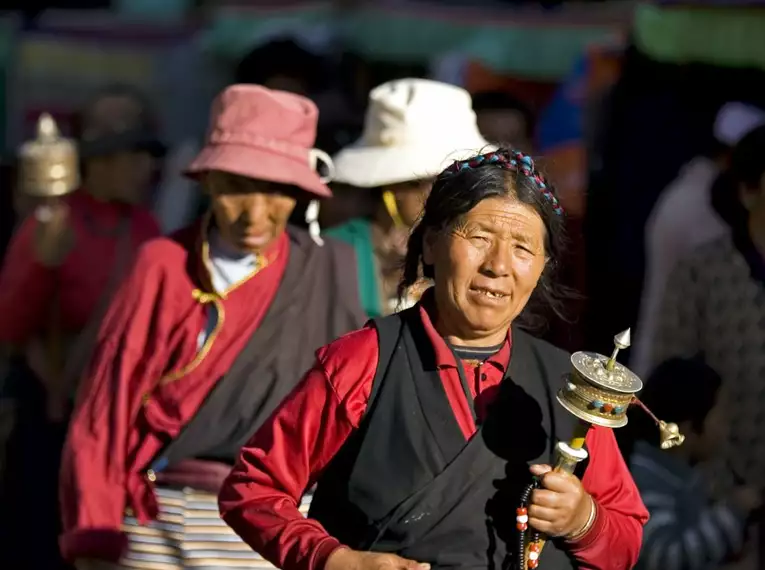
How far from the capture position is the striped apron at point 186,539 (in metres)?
4.31

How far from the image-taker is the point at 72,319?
18.9ft

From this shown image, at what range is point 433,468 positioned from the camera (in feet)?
10.00

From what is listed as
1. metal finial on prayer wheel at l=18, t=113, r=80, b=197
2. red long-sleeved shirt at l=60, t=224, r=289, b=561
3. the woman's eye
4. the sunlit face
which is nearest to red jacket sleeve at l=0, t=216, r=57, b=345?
metal finial on prayer wheel at l=18, t=113, r=80, b=197

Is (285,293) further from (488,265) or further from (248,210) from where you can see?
(488,265)

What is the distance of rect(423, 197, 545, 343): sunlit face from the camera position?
3.13 metres

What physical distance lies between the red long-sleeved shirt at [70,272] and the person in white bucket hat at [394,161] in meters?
1.07

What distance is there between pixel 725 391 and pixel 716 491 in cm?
41

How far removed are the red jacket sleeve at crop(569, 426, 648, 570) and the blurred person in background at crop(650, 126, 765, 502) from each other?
2.60m

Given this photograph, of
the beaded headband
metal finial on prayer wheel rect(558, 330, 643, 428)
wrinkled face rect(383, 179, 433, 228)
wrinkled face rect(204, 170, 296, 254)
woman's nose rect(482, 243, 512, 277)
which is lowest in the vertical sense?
wrinkled face rect(383, 179, 433, 228)

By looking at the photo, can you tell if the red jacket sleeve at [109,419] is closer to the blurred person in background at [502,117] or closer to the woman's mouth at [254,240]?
the woman's mouth at [254,240]

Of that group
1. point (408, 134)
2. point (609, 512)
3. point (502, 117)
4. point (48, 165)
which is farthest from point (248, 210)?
point (502, 117)

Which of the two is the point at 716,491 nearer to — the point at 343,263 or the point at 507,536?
the point at 343,263

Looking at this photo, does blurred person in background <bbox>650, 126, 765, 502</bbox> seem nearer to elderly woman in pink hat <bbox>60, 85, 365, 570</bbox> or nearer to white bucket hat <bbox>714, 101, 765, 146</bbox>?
white bucket hat <bbox>714, 101, 765, 146</bbox>

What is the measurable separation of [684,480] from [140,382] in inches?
69.7
